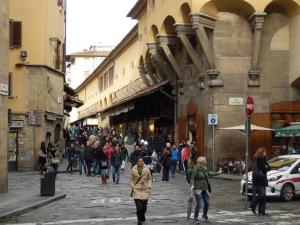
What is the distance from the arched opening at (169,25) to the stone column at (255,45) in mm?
5991

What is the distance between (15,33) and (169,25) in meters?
9.14

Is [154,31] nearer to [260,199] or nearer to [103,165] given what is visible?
[103,165]

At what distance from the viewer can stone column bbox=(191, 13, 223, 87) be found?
31969mm

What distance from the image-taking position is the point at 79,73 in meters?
115

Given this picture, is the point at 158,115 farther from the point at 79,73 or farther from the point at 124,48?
the point at 79,73

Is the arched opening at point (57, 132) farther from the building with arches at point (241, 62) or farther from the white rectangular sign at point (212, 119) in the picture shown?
the white rectangular sign at point (212, 119)

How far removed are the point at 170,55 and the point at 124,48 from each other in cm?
2412

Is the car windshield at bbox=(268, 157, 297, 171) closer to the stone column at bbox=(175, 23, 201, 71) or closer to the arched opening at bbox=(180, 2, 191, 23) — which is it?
the stone column at bbox=(175, 23, 201, 71)

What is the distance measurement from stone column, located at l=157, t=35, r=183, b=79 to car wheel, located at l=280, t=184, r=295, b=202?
19.5m

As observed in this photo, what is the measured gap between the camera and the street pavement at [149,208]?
14.7 m

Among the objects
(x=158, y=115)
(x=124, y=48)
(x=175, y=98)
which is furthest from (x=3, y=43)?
(x=124, y=48)

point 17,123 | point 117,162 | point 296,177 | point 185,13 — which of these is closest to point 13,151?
point 17,123

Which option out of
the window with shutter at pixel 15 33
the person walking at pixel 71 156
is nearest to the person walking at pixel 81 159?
the person walking at pixel 71 156

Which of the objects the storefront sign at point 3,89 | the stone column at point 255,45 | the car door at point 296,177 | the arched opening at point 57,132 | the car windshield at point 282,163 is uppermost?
the stone column at point 255,45
